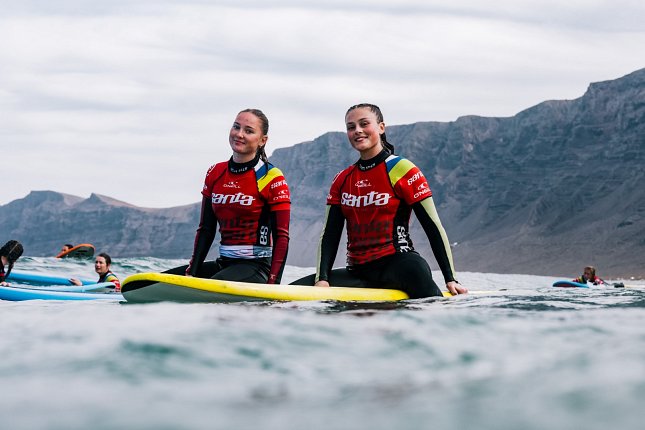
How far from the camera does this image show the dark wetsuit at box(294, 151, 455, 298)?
6.39 m

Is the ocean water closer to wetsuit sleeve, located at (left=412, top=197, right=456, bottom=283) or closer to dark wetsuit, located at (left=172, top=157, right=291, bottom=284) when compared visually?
wetsuit sleeve, located at (left=412, top=197, right=456, bottom=283)

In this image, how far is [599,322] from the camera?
4.19 m

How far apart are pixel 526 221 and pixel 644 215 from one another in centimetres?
2092

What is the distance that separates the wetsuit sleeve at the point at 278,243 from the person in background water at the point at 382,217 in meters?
0.33

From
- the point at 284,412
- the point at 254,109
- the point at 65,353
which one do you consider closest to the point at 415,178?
the point at 254,109

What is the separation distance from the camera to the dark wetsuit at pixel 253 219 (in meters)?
6.79

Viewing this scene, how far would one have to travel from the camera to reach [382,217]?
647 centimetres

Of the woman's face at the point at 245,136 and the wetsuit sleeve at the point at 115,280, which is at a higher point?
the woman's face at the point at 245,136

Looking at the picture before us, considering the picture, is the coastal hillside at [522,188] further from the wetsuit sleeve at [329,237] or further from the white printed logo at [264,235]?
the white printed logo at [264,235]

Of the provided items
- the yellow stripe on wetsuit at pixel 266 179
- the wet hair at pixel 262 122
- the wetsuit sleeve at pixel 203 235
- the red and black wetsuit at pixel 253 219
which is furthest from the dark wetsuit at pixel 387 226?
the wetsuit sleeve at pixel 203 235

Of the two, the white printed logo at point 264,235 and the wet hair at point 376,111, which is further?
the white printed logo at point 264,235

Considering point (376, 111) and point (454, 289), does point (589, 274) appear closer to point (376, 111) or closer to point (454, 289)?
point (454, 289)

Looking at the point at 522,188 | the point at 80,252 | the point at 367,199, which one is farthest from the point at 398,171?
the point at 522,188

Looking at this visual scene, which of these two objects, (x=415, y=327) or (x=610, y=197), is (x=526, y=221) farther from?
(x=415, y=327)
